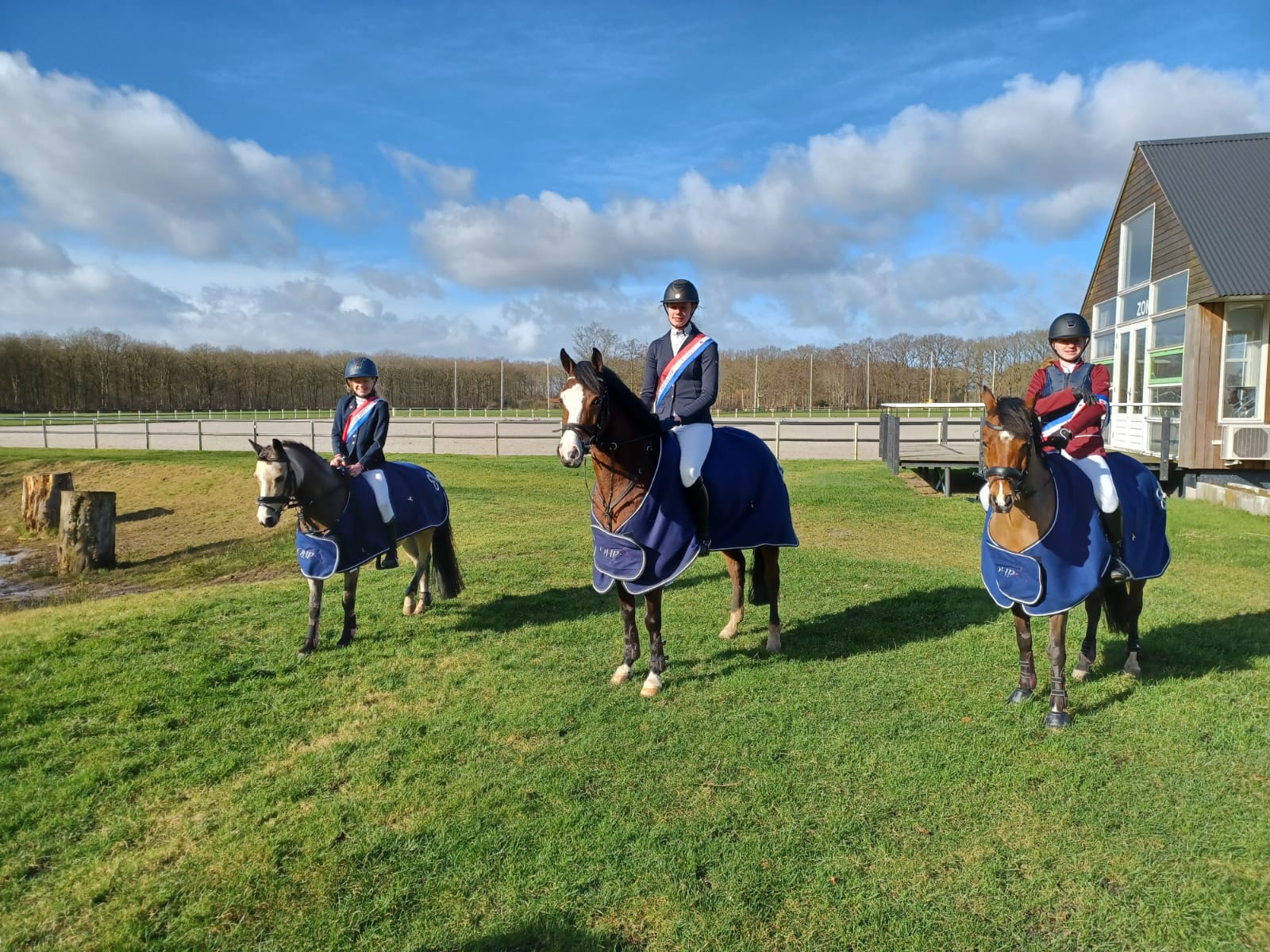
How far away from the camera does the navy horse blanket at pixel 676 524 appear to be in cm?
505

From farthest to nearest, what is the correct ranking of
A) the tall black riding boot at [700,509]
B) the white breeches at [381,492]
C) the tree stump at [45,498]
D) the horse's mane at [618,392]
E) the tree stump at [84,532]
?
the tree stump at [45,498], the tree stump at [84,532], the white breeches at [381,492], the tall black riding boot at [700,509], the horse's mane at [618,392]

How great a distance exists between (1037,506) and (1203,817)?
1739 mm

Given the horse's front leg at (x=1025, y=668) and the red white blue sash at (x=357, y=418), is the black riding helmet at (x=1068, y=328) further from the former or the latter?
the red white blue sash at (x=357, y=418)

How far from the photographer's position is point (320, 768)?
164 inches

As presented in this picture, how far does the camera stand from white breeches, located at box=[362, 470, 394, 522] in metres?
6.43

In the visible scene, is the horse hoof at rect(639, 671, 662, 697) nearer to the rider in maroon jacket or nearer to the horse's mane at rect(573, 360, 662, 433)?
the horse's mane at rect(573, 360, 662, 433)

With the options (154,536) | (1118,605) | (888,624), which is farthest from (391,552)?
(154,536)

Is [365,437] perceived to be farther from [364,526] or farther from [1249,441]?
[1249,441]

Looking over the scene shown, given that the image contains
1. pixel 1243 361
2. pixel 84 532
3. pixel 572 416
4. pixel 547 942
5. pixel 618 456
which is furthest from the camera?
pixel 1243 361

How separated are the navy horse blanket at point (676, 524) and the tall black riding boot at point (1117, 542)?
2.30 m

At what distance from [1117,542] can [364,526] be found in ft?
18.2

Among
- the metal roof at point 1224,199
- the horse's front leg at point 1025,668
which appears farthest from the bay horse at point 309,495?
the metal roof at point 1224,199

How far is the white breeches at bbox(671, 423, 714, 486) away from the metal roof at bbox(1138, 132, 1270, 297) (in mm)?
13800

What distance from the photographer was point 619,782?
3.97 m
